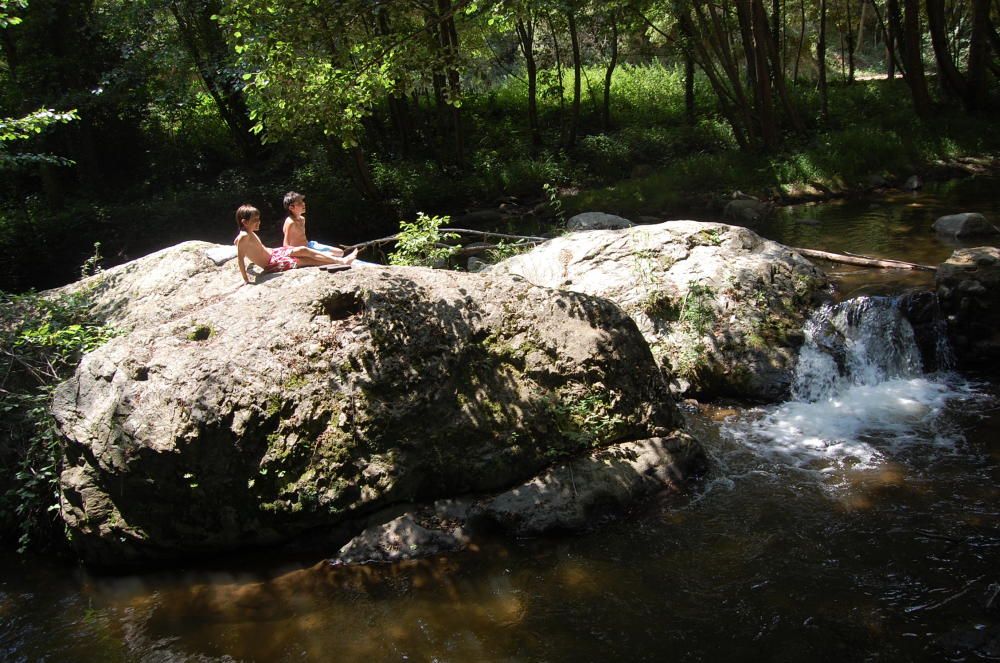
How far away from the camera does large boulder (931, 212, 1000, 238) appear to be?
12445 mm

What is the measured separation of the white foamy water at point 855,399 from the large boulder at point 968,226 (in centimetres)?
487

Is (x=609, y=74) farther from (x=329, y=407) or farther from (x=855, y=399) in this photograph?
(x=329, y=407)

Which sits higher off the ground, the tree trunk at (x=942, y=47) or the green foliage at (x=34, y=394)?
the tree trunk at (x=942, y=47)

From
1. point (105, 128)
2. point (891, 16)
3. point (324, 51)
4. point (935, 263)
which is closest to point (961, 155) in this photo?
point (891, 16)

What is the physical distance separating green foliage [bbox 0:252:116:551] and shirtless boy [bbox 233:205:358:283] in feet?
6.07

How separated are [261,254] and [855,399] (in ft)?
22.2

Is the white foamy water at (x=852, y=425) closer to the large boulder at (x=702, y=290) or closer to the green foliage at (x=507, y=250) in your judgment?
the large boulder at (x=702, y=290)

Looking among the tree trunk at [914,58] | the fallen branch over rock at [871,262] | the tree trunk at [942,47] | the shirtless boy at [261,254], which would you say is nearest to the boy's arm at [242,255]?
the shirtless boy at [261,254]

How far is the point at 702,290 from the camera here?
8.97 metres

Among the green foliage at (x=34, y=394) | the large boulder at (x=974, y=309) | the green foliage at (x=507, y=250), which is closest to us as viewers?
the green foliage at (x=34, y=394)

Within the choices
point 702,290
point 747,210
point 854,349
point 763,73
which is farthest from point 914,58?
point 702,290

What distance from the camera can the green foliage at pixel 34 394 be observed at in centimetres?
677

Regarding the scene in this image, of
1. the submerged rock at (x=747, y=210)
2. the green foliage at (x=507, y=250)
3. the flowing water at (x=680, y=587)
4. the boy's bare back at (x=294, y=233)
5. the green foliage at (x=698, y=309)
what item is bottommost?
the flowing water at (x=680, y=587)

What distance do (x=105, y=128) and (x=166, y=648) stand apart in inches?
877
